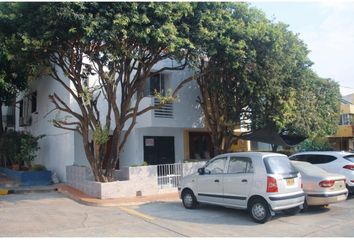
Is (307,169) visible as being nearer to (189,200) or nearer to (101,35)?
(189,200)

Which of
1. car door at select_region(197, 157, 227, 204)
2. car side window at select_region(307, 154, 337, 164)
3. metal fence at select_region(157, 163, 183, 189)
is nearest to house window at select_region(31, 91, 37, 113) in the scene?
metal fence at select_region(157, 163, 183, 189)

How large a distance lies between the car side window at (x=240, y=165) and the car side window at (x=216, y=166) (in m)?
0.28

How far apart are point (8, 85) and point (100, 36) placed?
9.57 m

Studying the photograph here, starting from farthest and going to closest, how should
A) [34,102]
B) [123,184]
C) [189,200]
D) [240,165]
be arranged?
[34,102]
[123,184]
[189,200]
[240,165]

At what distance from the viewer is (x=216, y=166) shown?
34.3ft

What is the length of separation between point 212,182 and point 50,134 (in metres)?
10.8

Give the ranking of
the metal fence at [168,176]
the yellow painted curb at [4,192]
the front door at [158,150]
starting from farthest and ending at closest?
the front door at [158,150] → the metal fence at [168,176] → the yellow painted curb at [4,192]

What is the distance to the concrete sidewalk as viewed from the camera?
11727 mm

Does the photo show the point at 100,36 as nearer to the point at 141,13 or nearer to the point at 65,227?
the point at 141,13

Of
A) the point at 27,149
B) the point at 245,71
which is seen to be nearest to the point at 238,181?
the point at 245,71

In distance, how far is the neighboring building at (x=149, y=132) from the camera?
54.8 feet

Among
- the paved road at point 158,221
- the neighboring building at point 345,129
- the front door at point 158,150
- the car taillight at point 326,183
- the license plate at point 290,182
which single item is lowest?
the paved road at point 158,221

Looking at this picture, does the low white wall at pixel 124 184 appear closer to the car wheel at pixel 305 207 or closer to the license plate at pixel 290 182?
the car wheel at pixel 305 207

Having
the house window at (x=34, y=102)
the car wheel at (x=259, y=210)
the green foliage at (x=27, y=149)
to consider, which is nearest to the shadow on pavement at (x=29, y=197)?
the green foliage at (x=27, y=149)
